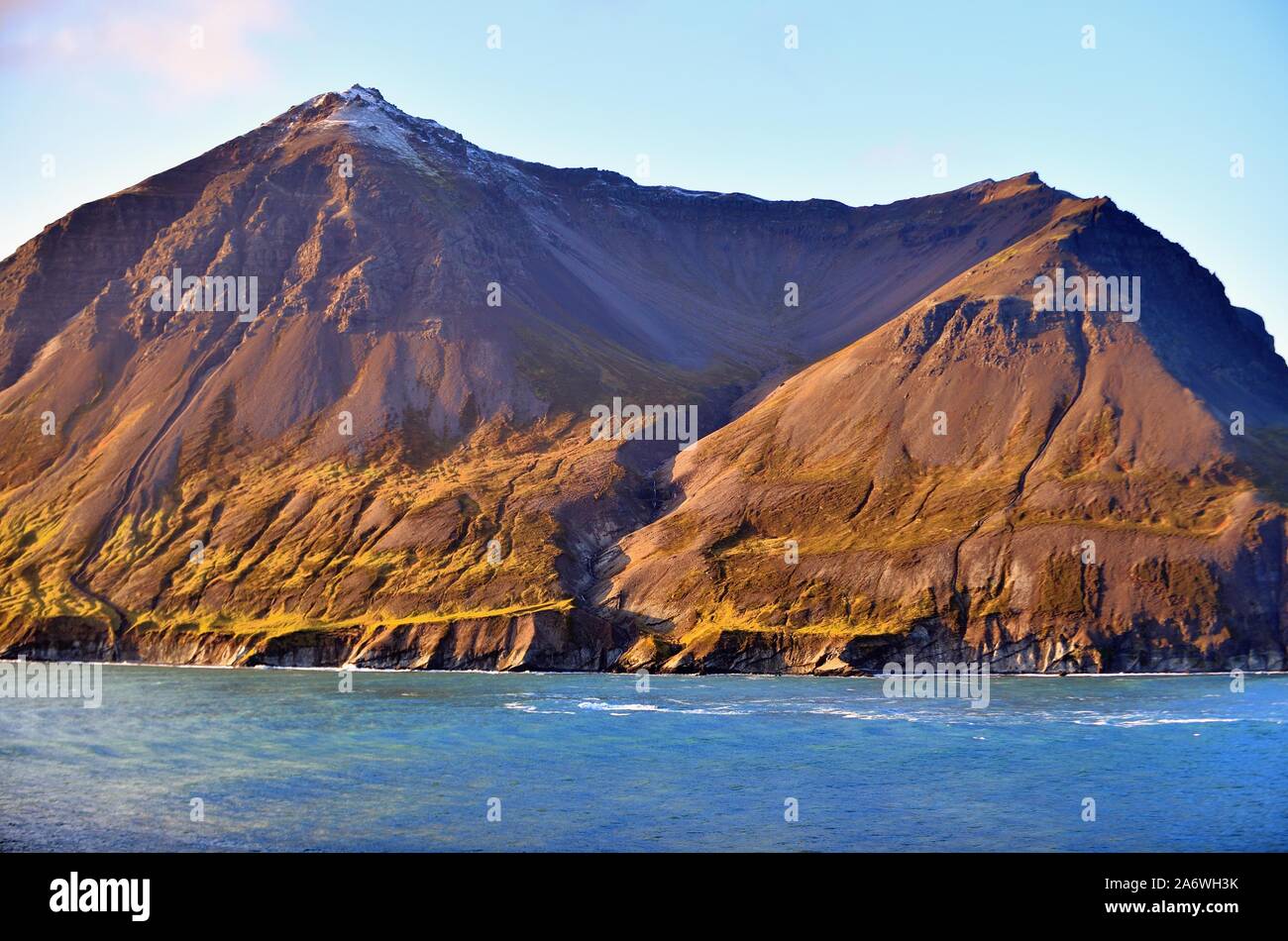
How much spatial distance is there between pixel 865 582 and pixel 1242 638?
40102 mm

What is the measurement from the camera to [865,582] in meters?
161

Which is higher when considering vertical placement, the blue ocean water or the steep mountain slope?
the steep mountain slope

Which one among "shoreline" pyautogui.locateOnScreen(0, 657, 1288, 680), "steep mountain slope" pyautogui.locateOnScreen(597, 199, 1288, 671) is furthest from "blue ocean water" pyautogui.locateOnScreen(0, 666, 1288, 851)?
"steep mountain slope" pyautogui.locateOnScreen(597, 199, 1288, 671)

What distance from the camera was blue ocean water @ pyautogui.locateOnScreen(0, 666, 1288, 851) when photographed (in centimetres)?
6994

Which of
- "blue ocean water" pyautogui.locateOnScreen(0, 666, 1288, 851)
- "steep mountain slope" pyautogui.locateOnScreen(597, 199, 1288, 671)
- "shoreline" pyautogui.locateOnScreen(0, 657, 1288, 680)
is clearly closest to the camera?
"blue ocean water" pyautogui.locateOnScreen(0, 666, 1288, 851)

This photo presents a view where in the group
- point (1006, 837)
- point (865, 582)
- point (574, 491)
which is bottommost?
point (1006, 837)

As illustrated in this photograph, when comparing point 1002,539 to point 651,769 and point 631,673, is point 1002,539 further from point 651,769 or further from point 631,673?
point 651,769

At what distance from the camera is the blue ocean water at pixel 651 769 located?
69938 mm

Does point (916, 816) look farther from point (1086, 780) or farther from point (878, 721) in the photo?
point (878, 721)

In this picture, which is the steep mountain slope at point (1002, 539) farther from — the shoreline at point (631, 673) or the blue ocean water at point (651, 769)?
the blue ocean water at point (651, 769)

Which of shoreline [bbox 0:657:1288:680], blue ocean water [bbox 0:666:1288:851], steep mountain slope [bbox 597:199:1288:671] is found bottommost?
blue ocean water [bbox 0:666:1288:851]

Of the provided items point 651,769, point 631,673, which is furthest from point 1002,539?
point 651,769

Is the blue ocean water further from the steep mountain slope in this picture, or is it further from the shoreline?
the steep mountain slope
